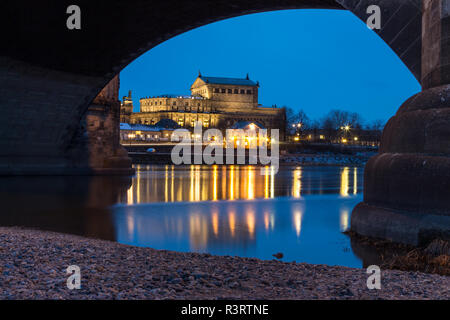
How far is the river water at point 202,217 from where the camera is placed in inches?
374

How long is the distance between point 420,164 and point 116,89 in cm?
2831

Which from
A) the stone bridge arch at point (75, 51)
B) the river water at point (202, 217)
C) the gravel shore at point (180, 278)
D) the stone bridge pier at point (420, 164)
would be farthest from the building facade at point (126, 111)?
the gravel shore at point (180, 278)

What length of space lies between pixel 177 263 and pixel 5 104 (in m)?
24.6

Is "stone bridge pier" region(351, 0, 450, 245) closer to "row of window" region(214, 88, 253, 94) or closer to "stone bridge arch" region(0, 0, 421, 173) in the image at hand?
"stone bridge arch" region(0, 0, 421, 173)

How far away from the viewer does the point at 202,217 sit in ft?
45.3

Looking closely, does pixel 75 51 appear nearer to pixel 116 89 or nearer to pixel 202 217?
pixel 116 89

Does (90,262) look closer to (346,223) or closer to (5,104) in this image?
(346,223)

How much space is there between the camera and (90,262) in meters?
6.45

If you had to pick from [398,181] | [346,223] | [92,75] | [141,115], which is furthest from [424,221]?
[141,115]

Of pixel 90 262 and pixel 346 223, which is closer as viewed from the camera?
pixel 90 262

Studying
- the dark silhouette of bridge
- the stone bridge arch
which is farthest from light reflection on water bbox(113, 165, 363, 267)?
the stone bridge arch

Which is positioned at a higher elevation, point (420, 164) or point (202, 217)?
point (420, 164)

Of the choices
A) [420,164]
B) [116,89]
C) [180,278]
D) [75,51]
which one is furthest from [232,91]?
[180,278]

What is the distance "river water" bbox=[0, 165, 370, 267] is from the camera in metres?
9.51
